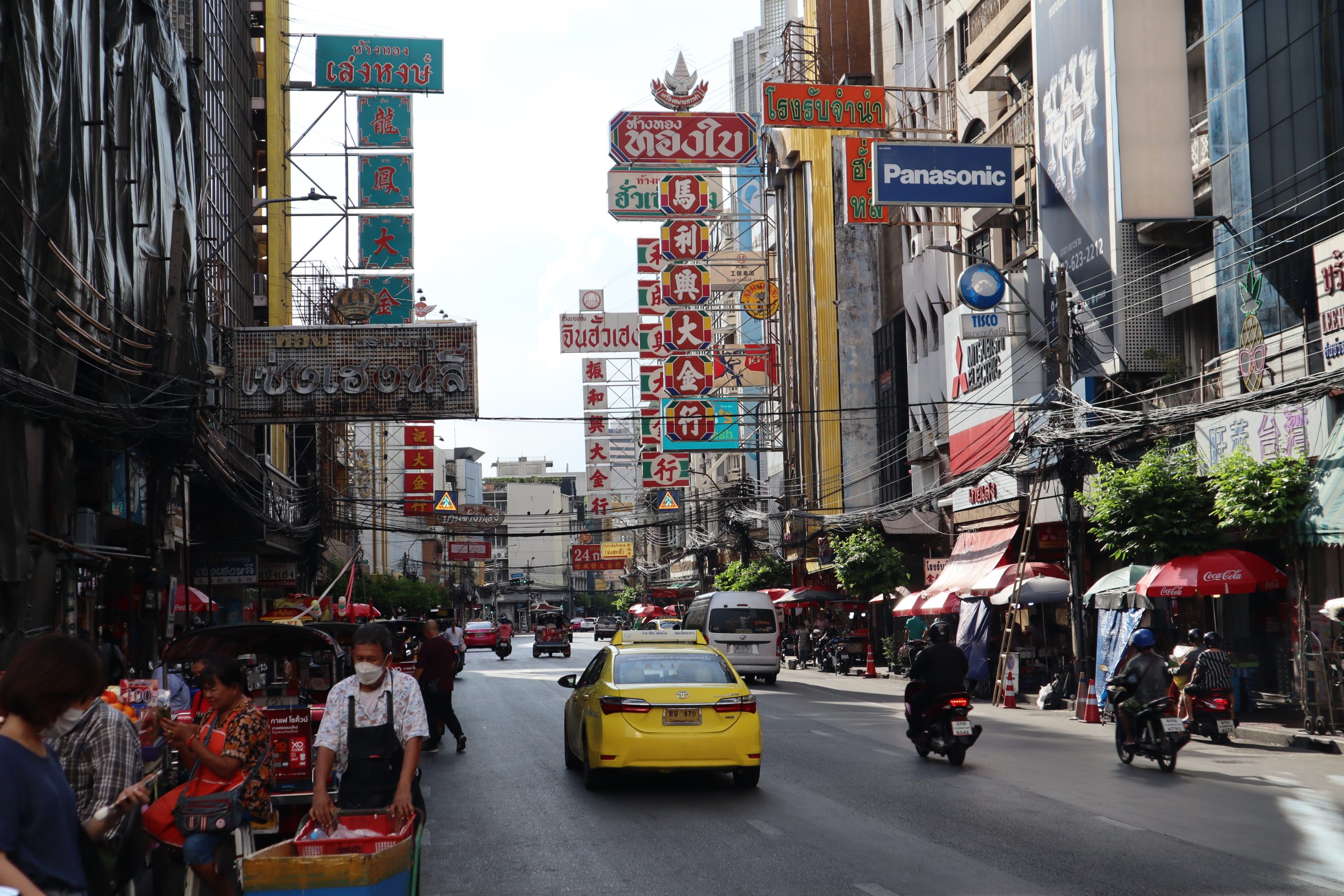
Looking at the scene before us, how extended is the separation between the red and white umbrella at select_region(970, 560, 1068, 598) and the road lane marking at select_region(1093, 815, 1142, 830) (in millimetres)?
16971

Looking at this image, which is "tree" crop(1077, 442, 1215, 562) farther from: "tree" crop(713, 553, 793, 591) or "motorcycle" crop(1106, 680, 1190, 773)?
"tree" crop(713, 553, 793, 591)

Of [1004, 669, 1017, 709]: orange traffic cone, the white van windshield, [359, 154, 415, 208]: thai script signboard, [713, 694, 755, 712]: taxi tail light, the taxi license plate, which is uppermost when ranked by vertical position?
[359, 154, 415, 208]: thai script signboard

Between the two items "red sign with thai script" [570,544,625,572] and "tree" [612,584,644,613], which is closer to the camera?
"red sign with thai script" [570,544,625,572]

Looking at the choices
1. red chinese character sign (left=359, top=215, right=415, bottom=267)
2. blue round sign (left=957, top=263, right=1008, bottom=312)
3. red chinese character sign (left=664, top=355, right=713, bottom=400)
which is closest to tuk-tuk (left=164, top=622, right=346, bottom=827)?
blue round sign (left=957, top=263, right=1008, bottom=312)

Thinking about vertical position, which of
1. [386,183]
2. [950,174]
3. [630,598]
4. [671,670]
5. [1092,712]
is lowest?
[630,598]

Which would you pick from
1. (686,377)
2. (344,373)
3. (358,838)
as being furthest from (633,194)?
(358,838)

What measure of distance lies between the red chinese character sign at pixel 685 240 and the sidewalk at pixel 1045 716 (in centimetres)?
1529

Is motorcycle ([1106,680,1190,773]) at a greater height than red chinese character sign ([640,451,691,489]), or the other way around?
red chinese character sign ([640,451,691,489])

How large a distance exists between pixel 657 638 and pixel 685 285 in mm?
30815

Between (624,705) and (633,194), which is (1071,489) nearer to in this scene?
(624,705)

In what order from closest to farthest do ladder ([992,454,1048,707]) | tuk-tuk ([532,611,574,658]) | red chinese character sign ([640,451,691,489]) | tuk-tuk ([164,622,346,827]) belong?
tuk-tuk ([164,622,346,827]) → ladder ([992,454,1048,707]) → red chinese character sign ([640,451,691,489]) → tuk-tuk ([532,611,574,658])

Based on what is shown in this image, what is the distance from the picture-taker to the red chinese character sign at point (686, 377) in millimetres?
47281

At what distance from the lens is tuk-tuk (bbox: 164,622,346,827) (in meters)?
10.6

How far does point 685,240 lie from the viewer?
4738cm
